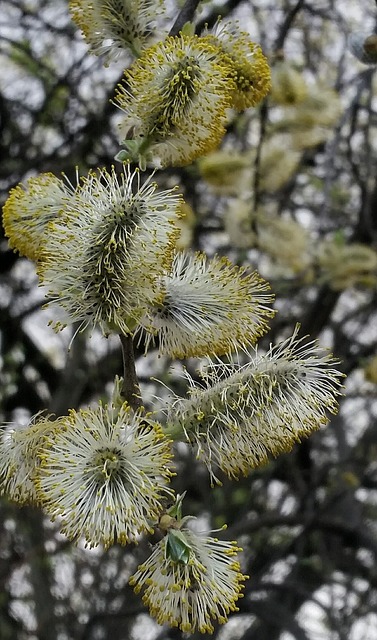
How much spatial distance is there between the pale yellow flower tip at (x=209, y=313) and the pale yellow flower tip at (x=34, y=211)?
177 mm

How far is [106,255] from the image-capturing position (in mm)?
1093

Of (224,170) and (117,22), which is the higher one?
(117,22)

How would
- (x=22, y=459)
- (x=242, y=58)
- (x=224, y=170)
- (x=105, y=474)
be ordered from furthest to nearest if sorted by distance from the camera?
(x=224, y=170), (x=242, y=58), (x=22, y=459), (x=105, y=474)

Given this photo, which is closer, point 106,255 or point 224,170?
point 106,255

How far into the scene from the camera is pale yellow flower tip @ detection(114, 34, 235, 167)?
1178 mm

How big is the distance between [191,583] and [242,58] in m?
0.74

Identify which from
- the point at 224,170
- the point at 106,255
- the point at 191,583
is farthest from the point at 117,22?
the point at 224,170

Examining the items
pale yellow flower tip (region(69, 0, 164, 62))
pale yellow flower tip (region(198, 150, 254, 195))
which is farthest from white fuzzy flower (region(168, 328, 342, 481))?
pale yellow flower tip (region(198, 150, 254, 195))

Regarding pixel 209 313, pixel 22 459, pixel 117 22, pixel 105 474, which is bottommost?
pixel 22 459

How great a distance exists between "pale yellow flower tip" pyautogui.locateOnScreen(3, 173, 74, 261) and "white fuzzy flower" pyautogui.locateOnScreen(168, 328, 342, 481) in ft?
0.97

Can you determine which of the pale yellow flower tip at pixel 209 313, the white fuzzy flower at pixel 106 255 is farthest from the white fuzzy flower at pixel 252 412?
the white fuzzy flower at pixel 106 255

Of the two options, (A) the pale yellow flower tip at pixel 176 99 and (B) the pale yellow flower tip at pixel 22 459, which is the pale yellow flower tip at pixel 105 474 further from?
(A) the pale yellow flower tip at pixel 176 99

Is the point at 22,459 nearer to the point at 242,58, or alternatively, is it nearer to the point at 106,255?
the point at 106,255

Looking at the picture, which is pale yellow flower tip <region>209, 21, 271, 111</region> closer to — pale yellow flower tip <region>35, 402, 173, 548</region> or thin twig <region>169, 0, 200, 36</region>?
thin twig <region>169, 0, 200, 36</region>
